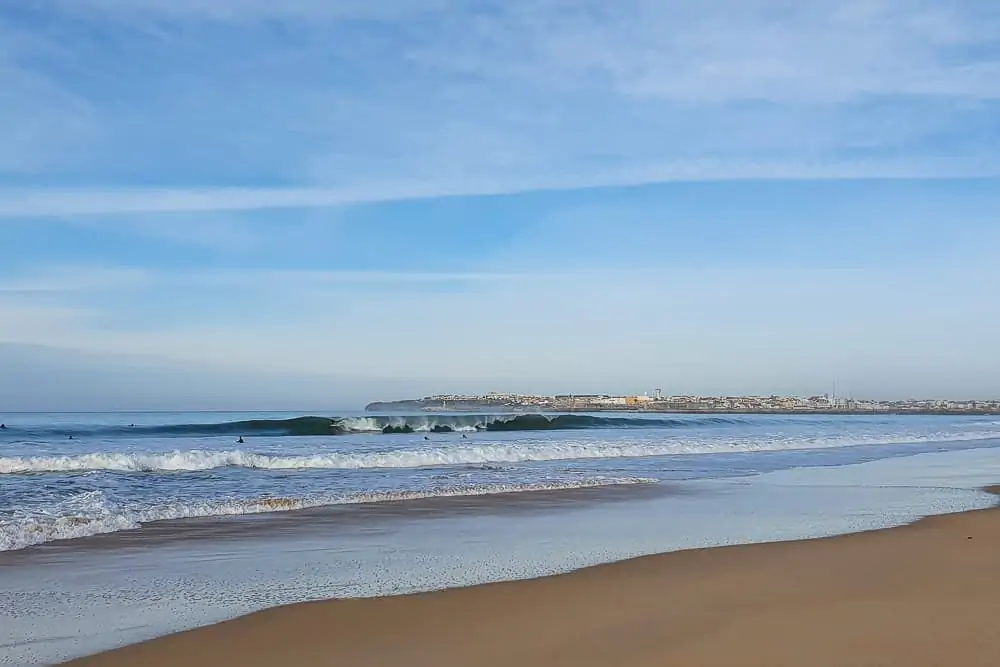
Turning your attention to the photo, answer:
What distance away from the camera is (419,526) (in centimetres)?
1027

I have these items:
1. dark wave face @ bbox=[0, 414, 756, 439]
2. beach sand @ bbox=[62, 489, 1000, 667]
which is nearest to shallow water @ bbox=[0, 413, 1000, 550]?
dark wave face @ bbox=[0, 414, 756, 439]

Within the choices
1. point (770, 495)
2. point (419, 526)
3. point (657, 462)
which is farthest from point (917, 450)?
point (419, 526)

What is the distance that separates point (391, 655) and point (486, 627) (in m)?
0.78

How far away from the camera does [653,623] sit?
5.49 m

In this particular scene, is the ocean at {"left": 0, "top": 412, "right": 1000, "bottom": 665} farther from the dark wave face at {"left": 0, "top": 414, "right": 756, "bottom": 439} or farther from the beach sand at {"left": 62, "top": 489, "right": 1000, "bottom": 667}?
the dark wave face at {"left": 0, "top": 414, "right": 756, "bottom": 439}

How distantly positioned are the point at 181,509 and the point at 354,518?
2297mm

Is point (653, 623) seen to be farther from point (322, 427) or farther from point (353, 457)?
point (322, 427)

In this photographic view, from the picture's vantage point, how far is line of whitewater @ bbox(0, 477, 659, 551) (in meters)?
9.28

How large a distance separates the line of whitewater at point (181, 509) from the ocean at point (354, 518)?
30 mm

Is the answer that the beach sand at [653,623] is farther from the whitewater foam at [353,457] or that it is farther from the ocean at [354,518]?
the whitewater foam at [353,457]

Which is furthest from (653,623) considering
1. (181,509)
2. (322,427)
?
(322,427)

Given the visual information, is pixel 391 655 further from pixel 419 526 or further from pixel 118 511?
pixel 118 511

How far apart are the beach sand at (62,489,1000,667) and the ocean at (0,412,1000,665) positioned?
533mm

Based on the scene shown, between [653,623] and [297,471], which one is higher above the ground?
[653,623]
